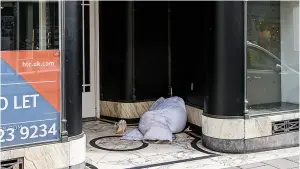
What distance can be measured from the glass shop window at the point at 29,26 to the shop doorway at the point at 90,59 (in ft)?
10.5

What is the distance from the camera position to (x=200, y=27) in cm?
647

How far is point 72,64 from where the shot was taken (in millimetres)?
4410

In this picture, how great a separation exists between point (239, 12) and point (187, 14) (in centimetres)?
161

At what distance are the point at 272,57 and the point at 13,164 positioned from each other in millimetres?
3782

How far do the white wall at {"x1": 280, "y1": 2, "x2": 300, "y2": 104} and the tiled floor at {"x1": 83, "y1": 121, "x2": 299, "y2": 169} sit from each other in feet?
2.76

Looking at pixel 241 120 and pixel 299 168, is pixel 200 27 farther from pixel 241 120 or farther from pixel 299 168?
pixel 299 168

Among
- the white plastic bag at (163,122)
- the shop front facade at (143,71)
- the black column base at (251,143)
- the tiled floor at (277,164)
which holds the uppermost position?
the shop front facade at (143,71)

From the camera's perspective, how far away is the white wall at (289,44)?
621cm

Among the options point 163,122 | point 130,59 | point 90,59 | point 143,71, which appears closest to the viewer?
point 163,122

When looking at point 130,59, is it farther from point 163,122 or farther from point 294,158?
point 294,158

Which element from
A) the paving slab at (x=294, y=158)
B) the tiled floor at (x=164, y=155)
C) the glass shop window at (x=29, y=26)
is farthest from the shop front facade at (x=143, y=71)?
the paving slab at (x=294, y=158)

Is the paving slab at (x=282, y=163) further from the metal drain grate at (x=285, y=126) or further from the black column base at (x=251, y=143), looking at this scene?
the metal drain grate at (x=285, y=126)

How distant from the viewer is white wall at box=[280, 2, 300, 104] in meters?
6.21

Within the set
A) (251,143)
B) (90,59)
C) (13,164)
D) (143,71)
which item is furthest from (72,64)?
(90,59)
